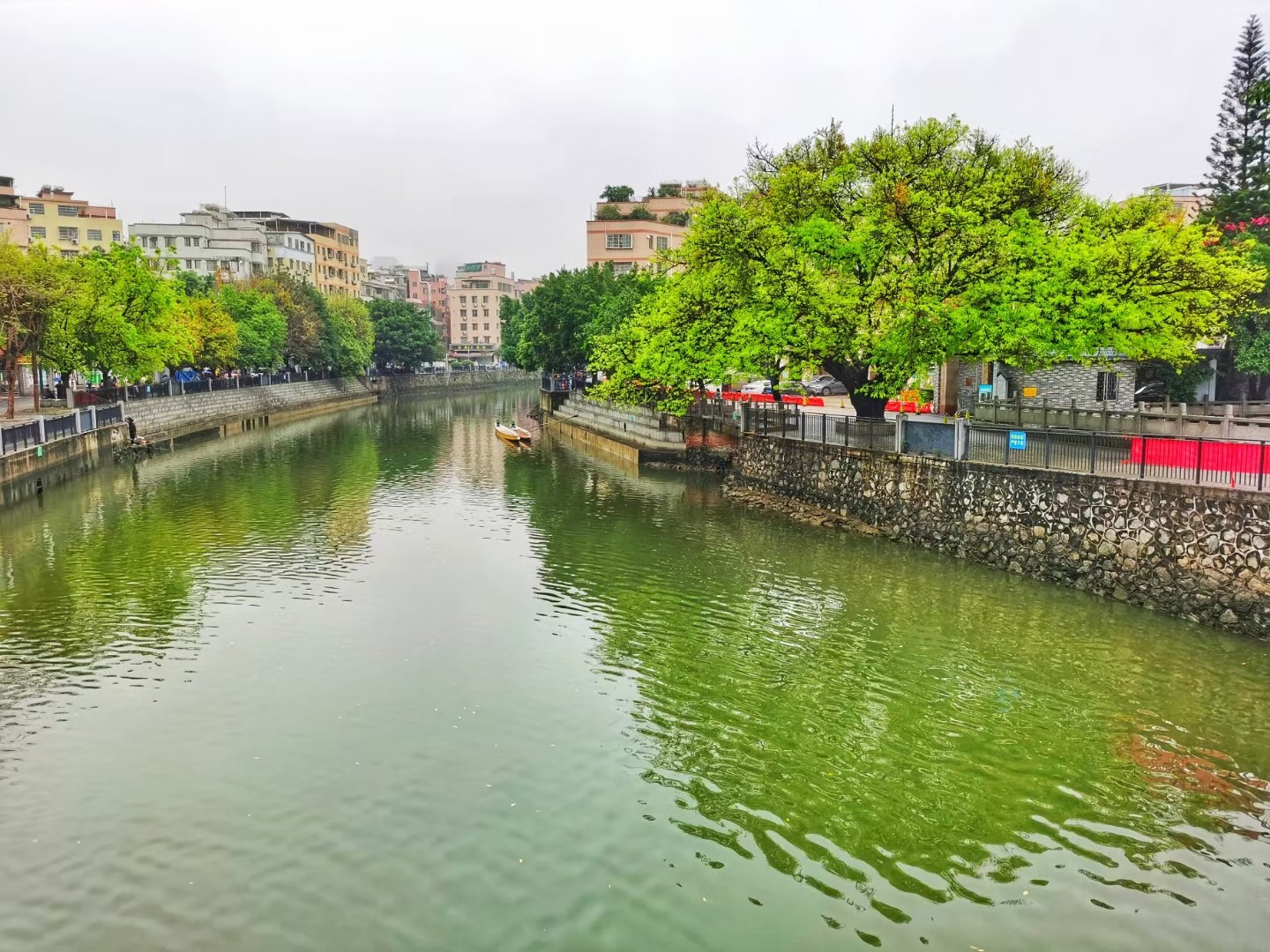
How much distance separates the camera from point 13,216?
4021 inches

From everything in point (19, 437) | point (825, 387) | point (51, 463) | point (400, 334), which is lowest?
point (51, 463)

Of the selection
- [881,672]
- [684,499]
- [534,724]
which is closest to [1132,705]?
[881,672]

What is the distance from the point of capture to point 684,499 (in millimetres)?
39312

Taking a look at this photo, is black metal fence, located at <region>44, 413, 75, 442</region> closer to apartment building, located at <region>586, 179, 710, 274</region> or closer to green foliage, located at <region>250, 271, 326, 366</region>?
green foliage, located at <region>250, 271, 326, 366</region>

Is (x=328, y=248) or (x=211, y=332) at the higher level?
(x=328, y=248)

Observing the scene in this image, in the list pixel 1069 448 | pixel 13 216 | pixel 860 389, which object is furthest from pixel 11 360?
pixel 13 216

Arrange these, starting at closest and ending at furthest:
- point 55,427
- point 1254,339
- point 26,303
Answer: point 55,427, point 1254,339, point 26,303

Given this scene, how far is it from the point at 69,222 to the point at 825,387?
106319 mm

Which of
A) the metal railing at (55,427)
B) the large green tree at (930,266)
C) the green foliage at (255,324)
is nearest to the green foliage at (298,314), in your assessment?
the green foliage at (255,324)

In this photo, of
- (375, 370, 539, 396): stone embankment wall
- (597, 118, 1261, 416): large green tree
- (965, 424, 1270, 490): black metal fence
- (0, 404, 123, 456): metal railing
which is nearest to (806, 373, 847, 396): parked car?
(597, 118, 1261, 416): large green tree

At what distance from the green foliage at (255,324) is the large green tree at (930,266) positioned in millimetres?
59475

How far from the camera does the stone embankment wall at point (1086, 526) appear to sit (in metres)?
20.2

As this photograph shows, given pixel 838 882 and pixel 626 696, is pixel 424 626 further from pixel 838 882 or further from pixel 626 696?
pixel 838 882

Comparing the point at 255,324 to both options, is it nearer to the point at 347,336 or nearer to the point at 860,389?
the point at 347,336
